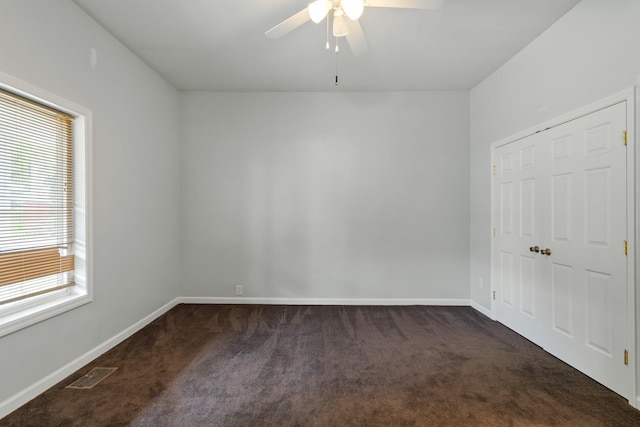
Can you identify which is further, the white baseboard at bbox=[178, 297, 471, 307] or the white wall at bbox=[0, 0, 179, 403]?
the white baseboard at bbox=[178, 297, 471, 307]

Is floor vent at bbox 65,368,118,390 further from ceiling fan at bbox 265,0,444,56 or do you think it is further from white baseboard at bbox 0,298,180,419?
ceiling fan at bbox 265,0,444,56

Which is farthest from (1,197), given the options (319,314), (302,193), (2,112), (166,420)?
(319,314)

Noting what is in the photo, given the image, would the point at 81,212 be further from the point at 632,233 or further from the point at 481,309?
the point at 481,309

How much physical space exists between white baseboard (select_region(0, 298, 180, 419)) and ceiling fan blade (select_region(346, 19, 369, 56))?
3344 millimetres

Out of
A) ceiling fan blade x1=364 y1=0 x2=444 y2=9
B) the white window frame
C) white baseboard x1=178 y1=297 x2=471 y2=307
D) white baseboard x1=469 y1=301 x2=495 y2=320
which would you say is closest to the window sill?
the white window frame

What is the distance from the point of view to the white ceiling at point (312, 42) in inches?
91.3

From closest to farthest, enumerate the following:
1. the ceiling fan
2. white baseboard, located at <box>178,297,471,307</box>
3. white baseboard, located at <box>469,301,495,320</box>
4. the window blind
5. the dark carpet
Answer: the ceiling fan, the dark carpet, the window blind, white baseboard, located at <box>469,301,495,320</box>, white baseboard, located at <box>178,297,471,307</box>

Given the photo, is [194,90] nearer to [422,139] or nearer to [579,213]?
[422,139]

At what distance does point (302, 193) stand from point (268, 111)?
4.12ft

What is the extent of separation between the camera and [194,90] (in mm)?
3926

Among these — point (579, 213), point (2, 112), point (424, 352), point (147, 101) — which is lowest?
point (424, 352)

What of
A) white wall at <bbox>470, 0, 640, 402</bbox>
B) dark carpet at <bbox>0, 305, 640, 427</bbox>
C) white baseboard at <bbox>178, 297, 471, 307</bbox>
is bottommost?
dark carpet at <bbox>0, 305, 640, 427</bbox>

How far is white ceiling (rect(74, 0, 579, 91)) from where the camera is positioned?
2.32 m

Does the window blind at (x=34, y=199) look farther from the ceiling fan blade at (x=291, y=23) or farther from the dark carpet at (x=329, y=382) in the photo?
the ceiling fan blade at (x=291, y=23)
